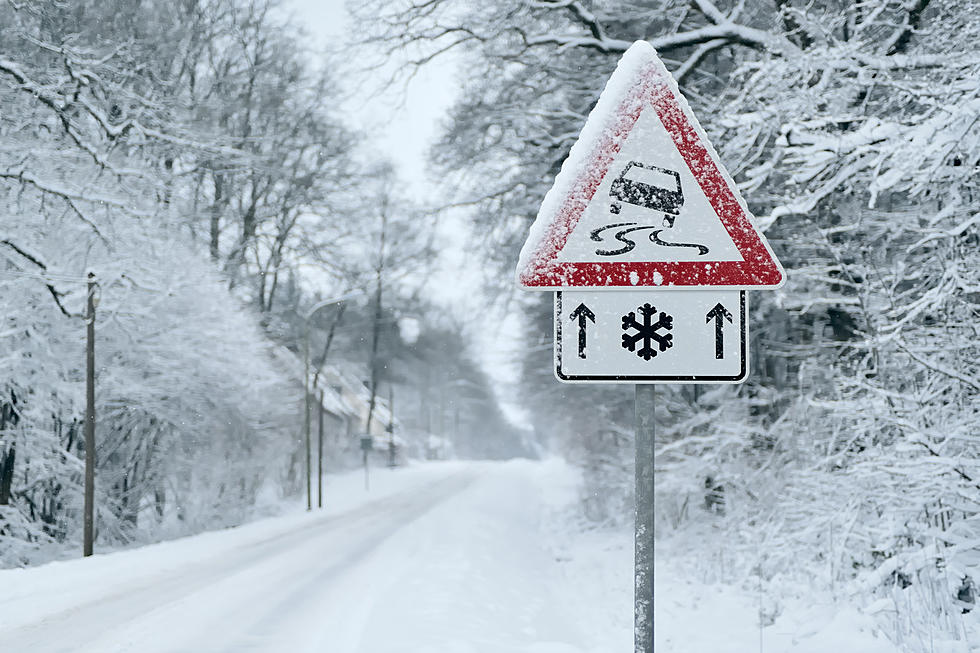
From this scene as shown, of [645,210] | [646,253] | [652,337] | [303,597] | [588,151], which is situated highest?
[588,151]

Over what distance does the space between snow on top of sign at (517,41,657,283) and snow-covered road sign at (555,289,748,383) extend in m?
0.20

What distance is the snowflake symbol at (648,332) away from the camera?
2365mm

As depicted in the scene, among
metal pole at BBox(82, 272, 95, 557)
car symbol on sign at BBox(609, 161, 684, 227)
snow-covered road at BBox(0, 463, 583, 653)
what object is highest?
car symbol on sign at BBox(609, 161, 684, 227)

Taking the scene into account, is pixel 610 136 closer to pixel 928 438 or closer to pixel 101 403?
pixel 928 438

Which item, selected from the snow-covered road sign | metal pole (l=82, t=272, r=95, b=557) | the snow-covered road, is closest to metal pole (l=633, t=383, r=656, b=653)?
the snow-covered road sign

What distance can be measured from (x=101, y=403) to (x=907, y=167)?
56.9 feet

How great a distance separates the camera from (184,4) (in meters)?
22.4

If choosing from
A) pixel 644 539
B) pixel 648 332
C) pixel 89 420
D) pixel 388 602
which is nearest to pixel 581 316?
pixel 648 332

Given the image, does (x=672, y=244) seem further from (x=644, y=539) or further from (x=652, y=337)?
(x=644, y=539)

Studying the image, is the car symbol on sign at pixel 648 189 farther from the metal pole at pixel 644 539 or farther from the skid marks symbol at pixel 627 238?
the metal pole at pixel 644 539

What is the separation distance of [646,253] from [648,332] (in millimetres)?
232

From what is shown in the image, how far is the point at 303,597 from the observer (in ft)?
31.7

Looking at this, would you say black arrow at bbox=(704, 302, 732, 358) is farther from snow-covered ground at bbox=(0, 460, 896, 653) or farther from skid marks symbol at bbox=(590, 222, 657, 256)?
snow-covered ground at bbox=(0, 460, 896, 653)

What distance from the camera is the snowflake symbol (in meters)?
2.37
